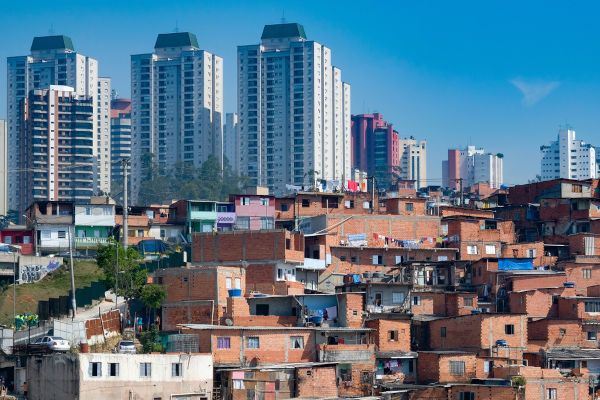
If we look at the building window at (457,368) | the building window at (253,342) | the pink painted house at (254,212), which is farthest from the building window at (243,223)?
the building window at (457,368)

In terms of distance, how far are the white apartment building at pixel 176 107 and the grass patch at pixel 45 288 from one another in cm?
9823

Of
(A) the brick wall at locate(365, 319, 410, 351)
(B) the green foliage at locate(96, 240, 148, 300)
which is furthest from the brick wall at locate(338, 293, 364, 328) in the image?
(B) the green foliage at locate(96, 240, 148, 300)

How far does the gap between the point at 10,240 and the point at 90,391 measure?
40.3m

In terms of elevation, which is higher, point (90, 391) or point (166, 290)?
point (166, 290)

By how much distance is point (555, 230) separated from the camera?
81.6 m

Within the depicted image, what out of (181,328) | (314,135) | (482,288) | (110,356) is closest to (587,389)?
(482,288)

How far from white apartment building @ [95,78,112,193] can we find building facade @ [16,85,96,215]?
1243 cm

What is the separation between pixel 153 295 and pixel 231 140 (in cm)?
13625

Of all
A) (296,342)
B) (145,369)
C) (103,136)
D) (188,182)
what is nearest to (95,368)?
(145,369)

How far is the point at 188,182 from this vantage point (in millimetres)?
162500

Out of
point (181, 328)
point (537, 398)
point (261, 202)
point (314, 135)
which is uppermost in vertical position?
point (314, 135)

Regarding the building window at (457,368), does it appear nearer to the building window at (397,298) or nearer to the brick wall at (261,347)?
the brick wall at (261,347)

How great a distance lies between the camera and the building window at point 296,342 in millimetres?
54531

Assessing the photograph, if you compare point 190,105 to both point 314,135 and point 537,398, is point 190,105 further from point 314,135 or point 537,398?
point 537,398
